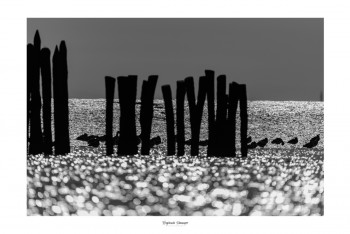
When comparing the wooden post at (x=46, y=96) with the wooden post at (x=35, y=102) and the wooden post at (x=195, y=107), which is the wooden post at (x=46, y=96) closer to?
the wooden post at (x=35, y=102)

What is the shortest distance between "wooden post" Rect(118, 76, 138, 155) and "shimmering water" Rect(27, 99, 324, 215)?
0.10 meters

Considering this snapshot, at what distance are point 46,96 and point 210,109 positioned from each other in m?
1.42

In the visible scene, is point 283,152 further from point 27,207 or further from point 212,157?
point 27,207

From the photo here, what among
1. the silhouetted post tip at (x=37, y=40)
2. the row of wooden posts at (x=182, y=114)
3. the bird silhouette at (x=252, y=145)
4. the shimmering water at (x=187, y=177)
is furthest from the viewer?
the bird silhouette at (x=252, y=145)

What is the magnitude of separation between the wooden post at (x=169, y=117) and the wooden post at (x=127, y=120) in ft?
0.87

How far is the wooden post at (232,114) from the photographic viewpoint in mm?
8750

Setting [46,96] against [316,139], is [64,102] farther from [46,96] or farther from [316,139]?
[316,139]

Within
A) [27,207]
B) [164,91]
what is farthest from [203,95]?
[27,207]

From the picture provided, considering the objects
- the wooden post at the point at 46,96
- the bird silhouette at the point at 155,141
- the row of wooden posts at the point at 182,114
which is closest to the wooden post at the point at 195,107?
the row of wooden posts at the point at 182,114

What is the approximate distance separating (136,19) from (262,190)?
69.1 inches

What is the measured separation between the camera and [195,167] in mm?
8766

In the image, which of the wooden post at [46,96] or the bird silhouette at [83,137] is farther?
the wooden post at [46,96]

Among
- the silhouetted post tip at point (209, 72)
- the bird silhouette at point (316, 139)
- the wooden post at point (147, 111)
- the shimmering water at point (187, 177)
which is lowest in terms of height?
the shimmering water at point (187, 177)
